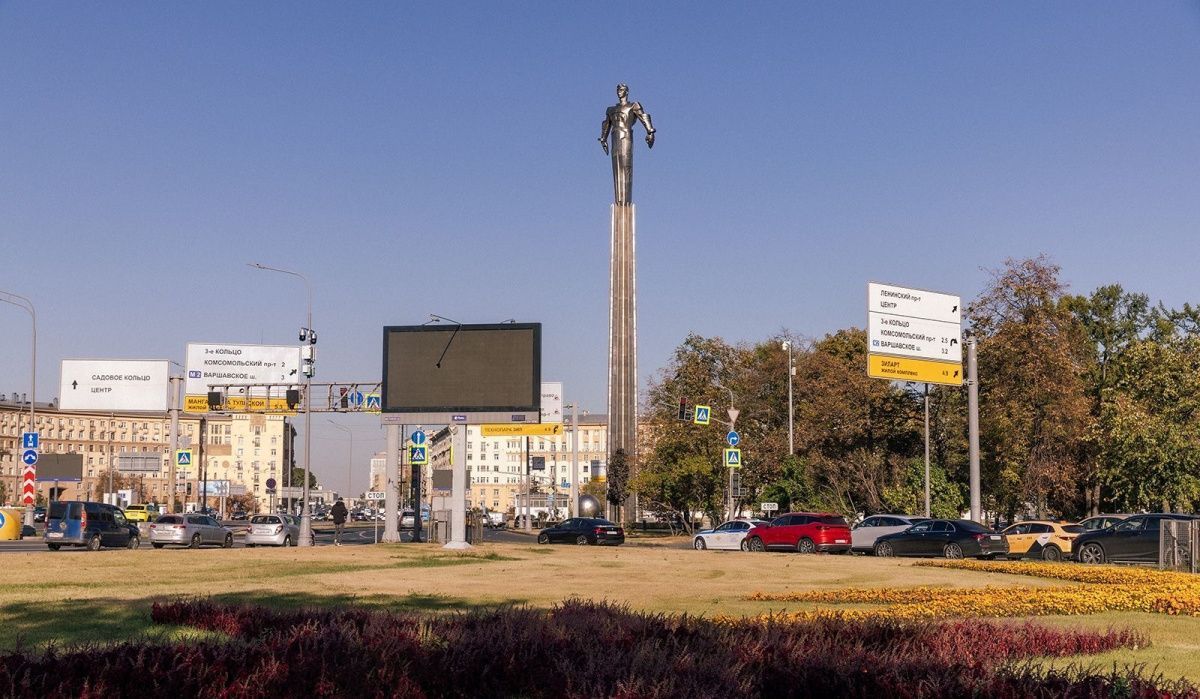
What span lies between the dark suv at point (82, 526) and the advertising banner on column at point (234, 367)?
116 ft

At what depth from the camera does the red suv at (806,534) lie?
44.8m

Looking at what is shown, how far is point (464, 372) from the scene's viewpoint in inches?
1655

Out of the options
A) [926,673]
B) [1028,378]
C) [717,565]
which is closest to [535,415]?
[717,565]

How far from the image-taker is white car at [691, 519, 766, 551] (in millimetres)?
49500

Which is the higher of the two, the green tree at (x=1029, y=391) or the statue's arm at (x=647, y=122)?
the statue's arm at (x=647, y=122)

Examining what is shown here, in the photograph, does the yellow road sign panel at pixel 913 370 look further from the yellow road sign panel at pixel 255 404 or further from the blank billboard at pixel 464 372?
the yellow road sign panel at pixel 255 404

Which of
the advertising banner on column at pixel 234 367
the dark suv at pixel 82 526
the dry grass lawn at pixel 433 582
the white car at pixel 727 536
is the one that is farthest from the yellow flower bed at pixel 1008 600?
the advertising banner on column at pixel 234 367

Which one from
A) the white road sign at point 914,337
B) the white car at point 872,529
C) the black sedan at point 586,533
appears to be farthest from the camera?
the black sedan at point 586,533

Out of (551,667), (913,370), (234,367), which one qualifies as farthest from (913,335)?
(234,367)

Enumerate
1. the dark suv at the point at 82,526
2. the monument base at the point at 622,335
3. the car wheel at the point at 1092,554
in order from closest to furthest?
the car wheel at the point at 1092,554 → the dark suv at the point at 82,526 → the monument base at the point at 622,335

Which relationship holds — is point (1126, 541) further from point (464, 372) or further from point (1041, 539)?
point (464, 372)

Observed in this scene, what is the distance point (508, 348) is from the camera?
41969 mm

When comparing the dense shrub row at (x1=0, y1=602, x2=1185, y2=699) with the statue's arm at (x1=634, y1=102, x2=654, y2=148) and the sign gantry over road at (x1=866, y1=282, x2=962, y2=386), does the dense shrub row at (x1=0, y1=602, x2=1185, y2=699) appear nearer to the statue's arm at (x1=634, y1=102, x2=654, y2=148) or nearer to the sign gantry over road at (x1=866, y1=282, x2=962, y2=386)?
the sign gantry over road at (x1=866, y1=282, x2=962, y2=386)

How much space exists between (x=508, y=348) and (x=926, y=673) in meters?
34.1
